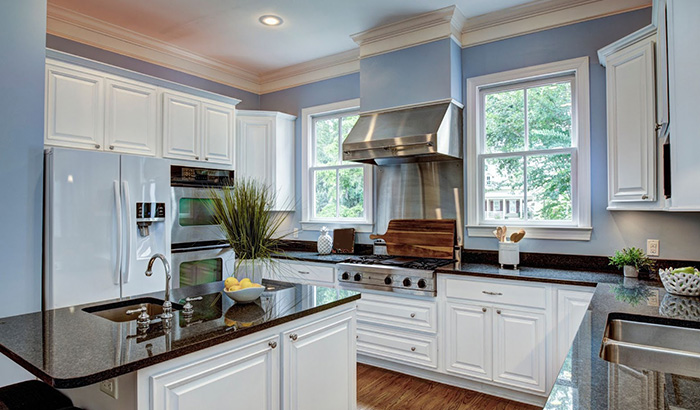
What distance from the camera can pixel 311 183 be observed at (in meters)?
4.57

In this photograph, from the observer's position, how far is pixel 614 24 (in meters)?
2.95

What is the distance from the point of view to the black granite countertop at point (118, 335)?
1.18 meters

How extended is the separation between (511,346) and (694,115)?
1.73m

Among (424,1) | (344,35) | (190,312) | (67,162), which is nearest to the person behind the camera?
(190,312)

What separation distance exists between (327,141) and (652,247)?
3.01 meters

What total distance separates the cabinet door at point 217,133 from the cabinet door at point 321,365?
249 cm

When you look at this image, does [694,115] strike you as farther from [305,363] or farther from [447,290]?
[305,363]

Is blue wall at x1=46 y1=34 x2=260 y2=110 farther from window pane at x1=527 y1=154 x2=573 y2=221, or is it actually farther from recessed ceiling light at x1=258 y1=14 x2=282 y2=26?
window pane at x1=527 y1=154 x2=573 y2=221

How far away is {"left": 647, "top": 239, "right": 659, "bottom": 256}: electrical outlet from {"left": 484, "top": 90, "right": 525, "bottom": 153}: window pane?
1102 millimetres

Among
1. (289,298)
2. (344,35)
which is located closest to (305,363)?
(289,298)

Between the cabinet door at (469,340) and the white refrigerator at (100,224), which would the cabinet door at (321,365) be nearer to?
the cabinet door at (469,340)

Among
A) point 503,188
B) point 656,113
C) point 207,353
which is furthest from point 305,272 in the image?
point 656,113

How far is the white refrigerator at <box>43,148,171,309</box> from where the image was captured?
2.62m

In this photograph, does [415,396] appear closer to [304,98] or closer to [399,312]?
[399,312]
